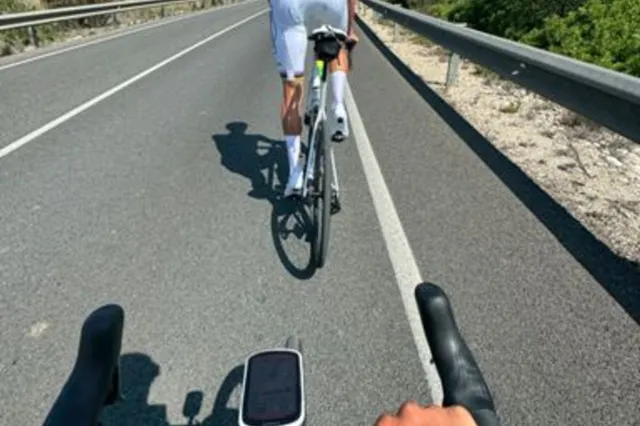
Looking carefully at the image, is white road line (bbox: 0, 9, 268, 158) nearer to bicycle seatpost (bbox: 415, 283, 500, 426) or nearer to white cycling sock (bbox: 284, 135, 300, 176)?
white cycling sock (bbox: 284, 135, 300, 176)

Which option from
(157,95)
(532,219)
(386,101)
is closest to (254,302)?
(532,219)

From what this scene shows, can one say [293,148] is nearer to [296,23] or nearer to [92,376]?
[296,23]

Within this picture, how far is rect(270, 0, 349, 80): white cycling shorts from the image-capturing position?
3.97m

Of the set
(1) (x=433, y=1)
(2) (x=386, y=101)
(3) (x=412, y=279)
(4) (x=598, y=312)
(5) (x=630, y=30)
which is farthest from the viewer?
(1) (x=433, y=1)

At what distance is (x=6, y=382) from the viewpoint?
2.82 meters

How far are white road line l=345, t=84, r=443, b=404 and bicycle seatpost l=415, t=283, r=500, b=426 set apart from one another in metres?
0.66

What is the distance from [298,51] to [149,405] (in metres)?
2.81

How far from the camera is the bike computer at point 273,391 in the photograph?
4.25 feet

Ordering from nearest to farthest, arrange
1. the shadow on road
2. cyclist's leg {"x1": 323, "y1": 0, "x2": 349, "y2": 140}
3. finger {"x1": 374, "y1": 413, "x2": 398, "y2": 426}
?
finger {"x1": 374, "y1": 413, "x2": 398, "y2": 426} < the shadow on road < cyclist's leg {"x1": 323, "y1": 0, "x2": 349, "y2": 140}

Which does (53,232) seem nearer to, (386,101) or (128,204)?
(128,204)

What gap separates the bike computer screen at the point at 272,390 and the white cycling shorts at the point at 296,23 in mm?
3080

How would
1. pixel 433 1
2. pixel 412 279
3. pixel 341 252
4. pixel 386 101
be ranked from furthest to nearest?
pixel 433 1
pixel 386 101
pixel 341 252
pixel 412 279

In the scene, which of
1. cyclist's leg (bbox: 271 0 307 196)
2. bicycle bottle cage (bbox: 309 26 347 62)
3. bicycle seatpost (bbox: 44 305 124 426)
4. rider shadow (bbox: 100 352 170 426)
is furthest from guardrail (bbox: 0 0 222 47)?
bicycle seatpost (bbox: 44 305 124 426)

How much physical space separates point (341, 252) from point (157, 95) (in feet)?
21.7
